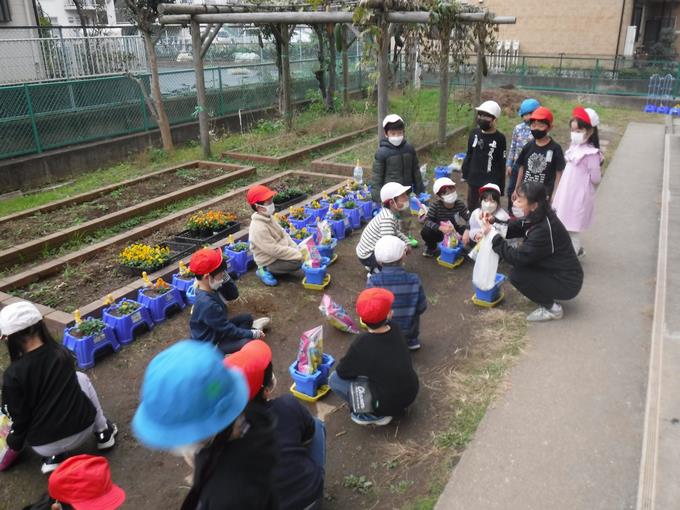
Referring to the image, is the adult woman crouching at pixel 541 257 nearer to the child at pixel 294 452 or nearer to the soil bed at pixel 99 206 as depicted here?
the child at pixel 294 452

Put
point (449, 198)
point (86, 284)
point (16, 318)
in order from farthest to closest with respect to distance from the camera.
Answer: point (449, 198) < point (86, 284) < point (16, 318)

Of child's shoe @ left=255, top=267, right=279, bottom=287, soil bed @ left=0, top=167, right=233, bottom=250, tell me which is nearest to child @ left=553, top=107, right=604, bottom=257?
child's shoe @ left=255, top=267, right=279, bottom=287

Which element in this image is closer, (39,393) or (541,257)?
(39,393)

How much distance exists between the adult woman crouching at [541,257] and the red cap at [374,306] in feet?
6.38

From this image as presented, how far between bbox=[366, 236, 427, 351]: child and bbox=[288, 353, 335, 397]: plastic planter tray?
0.70 meters

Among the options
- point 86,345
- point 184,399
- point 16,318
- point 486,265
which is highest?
point 184,399

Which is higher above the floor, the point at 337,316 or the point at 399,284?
the point at 399,284

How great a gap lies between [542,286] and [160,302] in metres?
3.71

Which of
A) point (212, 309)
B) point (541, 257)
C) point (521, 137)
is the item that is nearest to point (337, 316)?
point (212, 309)

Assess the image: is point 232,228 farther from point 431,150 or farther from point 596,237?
point 431,150

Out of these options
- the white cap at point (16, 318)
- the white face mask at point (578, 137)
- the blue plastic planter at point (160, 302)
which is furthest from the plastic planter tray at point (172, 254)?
the white face mask at point (578, 137)

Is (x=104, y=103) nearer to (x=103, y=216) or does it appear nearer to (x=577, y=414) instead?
(x=103, y=216)

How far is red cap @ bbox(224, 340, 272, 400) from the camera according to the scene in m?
2.28

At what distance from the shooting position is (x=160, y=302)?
5355mm
